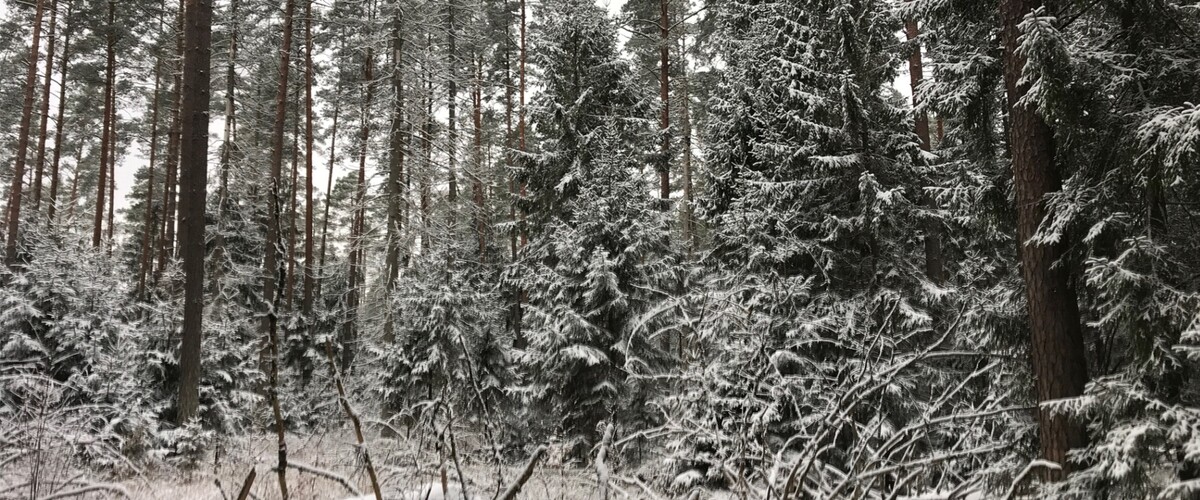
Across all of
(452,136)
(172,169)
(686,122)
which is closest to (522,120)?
(452,136)

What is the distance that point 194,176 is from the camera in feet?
28.4

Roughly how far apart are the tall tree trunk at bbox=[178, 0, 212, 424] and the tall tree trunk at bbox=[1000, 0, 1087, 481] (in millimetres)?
9810

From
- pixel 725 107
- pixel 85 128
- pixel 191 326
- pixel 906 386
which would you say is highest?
pixel 85 128

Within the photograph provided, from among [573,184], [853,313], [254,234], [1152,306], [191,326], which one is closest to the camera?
[1152,306]

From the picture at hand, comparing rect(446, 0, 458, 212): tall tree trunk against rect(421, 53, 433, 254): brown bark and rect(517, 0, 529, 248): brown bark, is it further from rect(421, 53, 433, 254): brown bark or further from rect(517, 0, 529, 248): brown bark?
rect(517, 0, 529, 248): brown bark

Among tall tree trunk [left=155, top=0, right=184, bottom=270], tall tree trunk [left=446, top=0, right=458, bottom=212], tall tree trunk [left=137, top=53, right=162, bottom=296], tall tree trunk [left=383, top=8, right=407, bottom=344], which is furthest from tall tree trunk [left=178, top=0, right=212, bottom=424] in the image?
tall tree trunk [left=137, top=53, right=162, bottom=296]

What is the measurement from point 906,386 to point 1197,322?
17.2ft

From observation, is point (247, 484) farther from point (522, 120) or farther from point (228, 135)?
point (522, 120)

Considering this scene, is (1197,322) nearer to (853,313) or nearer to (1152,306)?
(1152,306)

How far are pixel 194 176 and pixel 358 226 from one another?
22795mm

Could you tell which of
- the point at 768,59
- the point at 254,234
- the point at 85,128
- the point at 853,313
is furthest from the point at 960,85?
the point at 85,128

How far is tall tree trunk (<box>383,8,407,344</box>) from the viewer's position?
1445 cm

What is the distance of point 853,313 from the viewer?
952 cm

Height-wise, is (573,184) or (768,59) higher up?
(768,59)
